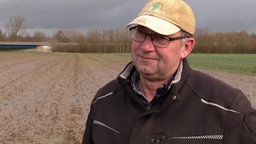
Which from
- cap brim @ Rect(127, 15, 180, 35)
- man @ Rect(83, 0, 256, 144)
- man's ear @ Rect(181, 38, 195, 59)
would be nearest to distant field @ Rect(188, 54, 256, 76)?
man's ear @ Rect(181, 38, 195, 59)

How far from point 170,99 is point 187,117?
0.46ft

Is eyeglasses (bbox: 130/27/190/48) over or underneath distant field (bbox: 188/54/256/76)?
over

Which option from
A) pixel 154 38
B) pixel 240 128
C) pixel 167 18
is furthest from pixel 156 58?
pixel 240 128

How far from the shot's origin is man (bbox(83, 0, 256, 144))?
79.9 inches

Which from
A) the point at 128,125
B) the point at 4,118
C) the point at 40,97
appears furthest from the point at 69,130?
the point at 128,125

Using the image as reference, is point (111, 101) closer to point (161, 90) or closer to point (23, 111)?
point (161, 90)

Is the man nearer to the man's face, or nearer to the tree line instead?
the man's face

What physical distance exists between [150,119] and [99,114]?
1.49ft

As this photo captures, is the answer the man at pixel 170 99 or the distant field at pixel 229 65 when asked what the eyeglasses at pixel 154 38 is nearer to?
the man at pixel 170 99

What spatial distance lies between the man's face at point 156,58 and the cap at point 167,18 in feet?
0.19

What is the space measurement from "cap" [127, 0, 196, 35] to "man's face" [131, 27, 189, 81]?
0.06 meters

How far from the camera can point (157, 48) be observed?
86.4 inches

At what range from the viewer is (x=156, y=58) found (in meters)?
2.20

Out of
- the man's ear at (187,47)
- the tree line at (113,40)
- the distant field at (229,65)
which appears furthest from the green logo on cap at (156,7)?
the tree line at (113,40)
